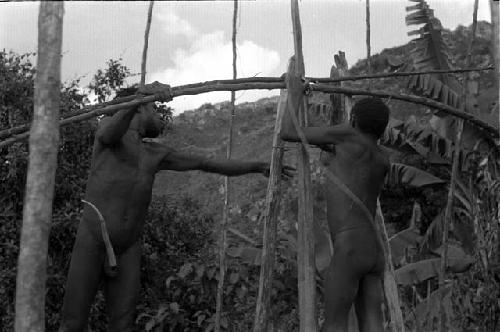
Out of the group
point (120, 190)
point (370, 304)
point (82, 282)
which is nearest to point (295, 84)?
point (120, 190)

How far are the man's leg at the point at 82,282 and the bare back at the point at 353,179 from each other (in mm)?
1638

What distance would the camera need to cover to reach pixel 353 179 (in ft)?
18.0

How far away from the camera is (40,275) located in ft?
12.6

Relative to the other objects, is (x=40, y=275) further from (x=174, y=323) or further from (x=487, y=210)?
(x=487, y=210)

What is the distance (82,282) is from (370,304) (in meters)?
1.96

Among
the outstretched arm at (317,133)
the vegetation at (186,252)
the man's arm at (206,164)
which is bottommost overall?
the vegetation at (186,252)

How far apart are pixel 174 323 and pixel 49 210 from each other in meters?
5.25

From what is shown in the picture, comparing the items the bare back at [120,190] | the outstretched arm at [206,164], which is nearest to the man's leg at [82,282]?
the bare back at [120,190]

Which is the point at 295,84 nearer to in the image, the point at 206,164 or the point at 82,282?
the point at 206,164

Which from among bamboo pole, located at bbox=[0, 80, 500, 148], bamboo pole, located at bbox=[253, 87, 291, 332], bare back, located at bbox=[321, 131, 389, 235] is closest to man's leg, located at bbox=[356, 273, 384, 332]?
bare back, located at bbox=[321, 131, 389, 235]

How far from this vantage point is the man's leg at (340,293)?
5.36 metres

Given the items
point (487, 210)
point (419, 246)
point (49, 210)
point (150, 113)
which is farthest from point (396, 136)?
point (49, 210)

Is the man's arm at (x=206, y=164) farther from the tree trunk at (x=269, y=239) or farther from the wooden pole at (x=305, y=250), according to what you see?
the wooden pole at (x=305, y=250)

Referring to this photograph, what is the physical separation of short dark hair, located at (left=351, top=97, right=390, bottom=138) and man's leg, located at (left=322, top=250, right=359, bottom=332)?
33.7 inches
